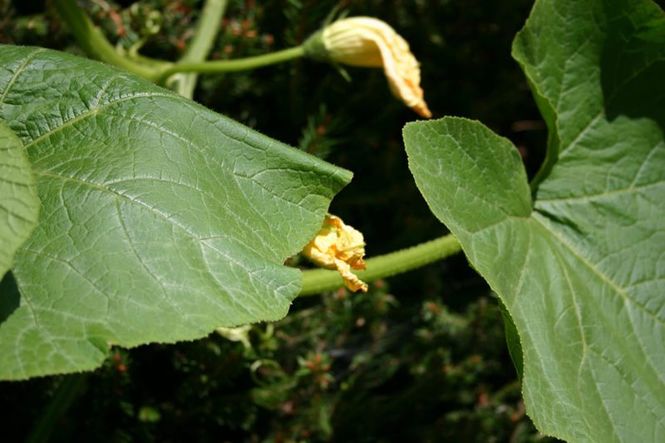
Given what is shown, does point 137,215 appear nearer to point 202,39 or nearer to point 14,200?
point 14,200

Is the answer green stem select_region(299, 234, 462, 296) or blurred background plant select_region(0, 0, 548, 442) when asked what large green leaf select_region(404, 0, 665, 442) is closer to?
green stem select_region(299, 234, 462, 296)

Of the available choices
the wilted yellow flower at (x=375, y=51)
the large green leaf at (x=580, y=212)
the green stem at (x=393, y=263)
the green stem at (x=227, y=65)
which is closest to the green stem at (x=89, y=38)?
the green stem at (x=227, y=65)

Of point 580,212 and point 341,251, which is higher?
point 341,251

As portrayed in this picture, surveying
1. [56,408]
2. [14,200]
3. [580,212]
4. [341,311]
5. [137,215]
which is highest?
[14,200]

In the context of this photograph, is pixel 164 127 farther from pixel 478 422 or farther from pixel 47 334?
pixel 478 422

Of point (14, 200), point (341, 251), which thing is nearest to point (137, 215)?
point (14, 200)

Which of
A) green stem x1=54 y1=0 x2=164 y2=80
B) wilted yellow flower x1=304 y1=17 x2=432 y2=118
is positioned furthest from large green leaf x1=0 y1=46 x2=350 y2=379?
wilted yellow flower x1=304 y1=17 x2=432 y2=118

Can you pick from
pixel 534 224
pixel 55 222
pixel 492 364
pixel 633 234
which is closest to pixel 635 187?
pixel 633 234

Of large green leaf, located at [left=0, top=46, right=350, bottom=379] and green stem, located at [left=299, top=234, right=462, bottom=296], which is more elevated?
large green leaf, located at [left=0, top=46, right=350, bottom=379]
